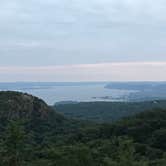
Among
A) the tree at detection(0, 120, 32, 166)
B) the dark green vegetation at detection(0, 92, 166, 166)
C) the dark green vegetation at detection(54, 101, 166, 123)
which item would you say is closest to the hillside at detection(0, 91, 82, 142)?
the dark green vegetation at detection(0, 92, 166, 166)

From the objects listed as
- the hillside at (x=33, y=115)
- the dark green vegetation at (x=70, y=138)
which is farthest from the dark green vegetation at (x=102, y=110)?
the dark green vegetation at (x=70, y=138)

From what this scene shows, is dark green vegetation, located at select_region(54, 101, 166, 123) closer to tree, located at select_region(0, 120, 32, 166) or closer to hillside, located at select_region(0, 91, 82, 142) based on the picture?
hillside, located at select_region(0, 91, 82, 142)

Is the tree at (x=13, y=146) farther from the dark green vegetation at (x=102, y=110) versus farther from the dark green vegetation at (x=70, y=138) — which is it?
the dark green vegetation at (x=102, y=110)

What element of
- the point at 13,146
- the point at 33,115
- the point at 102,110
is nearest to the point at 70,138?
the point at 33,115

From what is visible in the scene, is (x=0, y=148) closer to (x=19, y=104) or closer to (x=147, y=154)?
(x=147, y=154)

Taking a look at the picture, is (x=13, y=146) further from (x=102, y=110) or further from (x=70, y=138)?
(x=102, y=110)

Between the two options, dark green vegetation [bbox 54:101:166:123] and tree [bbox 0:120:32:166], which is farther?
dark green vegetation [bbox 54:101:166:123]

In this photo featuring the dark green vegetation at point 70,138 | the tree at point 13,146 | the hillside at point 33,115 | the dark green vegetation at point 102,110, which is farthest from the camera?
the dark green vegetation at point 102,110

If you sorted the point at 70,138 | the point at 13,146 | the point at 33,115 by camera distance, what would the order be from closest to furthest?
the point at 13,146, the point at 70,138, the point at 33,115

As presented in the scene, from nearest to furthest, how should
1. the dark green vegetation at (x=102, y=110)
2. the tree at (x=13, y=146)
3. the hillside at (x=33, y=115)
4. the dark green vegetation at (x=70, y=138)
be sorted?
the tree at (x=13, y=146) < the dark green vegetation at (x=70, y=138) < the hillside at (x=33, y=115) < the dark green vegetation at (x=102, y=110)
